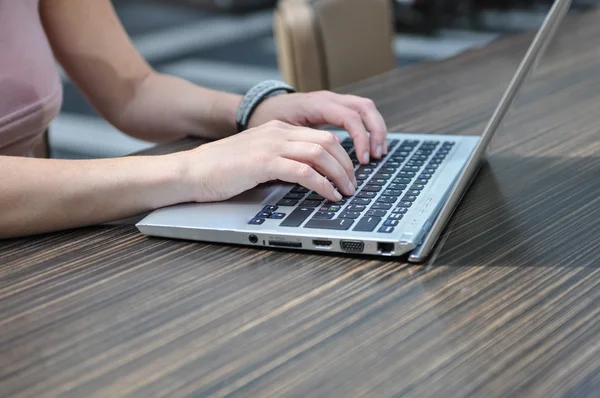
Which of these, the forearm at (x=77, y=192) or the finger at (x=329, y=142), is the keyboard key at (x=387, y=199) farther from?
the forearm at (x=77, y=192)

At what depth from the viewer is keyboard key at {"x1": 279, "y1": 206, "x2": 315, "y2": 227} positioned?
0.75 meters

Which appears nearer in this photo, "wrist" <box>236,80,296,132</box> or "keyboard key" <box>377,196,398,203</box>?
"keyboard key" <box>377,196,398,203</box>

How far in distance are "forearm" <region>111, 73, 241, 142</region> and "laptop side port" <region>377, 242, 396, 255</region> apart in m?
0.42

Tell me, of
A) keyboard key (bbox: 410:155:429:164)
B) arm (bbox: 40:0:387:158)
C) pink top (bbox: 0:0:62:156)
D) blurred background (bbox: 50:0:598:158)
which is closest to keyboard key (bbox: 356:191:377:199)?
keyboard key (bbox: 410:155:429:164)

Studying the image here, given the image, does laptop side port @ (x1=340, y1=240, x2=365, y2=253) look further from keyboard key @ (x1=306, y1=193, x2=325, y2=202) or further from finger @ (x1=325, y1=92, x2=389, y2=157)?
finger @ (x1=325, y1=92, x2=389, y2=157)

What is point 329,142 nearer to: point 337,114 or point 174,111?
point 337,114

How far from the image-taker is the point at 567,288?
653 mm

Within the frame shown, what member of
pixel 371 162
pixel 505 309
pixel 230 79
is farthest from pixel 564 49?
pixel 230 79

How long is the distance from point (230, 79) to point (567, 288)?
12.2 ft

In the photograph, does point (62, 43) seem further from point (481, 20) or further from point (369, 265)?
point (481, 20)

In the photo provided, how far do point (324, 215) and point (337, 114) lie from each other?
0.23 metres

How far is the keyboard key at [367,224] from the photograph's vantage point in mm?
720

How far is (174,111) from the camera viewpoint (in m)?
1.16

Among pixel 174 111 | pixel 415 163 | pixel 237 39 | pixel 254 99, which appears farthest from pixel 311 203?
pixel 237 39
